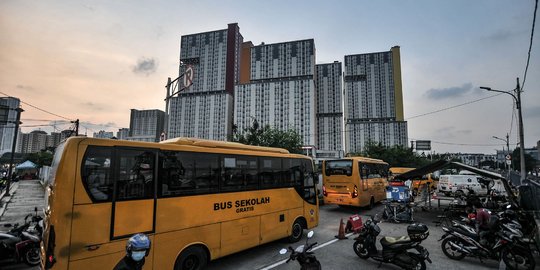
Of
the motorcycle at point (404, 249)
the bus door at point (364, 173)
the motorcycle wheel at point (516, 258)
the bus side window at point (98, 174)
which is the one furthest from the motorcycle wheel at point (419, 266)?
the bus door at point (364, 173)

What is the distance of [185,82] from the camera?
1594 centimetres

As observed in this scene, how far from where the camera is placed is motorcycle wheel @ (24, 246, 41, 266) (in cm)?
679

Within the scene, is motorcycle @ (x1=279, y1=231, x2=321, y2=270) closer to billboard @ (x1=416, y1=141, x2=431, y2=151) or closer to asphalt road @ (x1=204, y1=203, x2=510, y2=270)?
asphalt road @ (x1=204, y1=203, x2=510, y2=270)

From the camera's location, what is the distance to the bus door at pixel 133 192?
15.8 ft

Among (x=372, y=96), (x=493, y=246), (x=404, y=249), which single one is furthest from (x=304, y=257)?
(x=372, y=96)

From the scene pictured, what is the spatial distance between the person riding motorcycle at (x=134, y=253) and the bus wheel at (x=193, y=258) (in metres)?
2.64

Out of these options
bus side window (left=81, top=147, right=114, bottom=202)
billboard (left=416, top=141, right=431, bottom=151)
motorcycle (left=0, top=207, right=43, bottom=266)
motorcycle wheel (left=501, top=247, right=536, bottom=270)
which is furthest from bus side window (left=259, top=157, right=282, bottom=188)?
billboard (left=416, top=141, right=431, bottom=151)

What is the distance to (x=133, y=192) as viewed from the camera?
5.05 m

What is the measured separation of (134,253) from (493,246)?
8.14 metres

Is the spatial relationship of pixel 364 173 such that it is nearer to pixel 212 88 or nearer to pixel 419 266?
pixel 419 266

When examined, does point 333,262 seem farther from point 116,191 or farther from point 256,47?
point 256,47

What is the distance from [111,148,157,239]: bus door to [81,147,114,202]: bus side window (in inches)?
4.6

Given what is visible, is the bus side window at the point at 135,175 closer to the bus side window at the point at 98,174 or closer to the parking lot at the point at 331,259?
the bus side window at the point at 98,174

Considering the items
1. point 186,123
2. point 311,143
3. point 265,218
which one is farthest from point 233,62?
point 265,218
